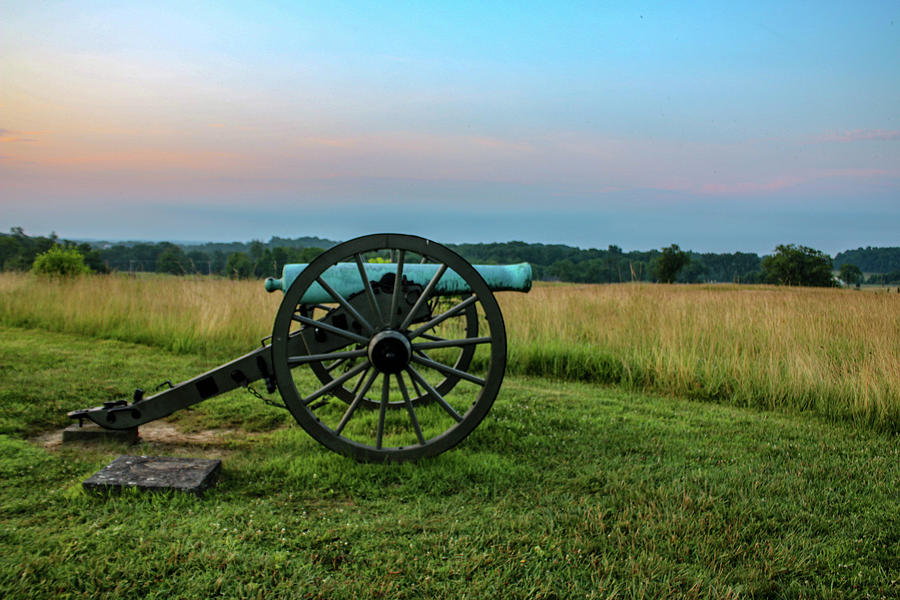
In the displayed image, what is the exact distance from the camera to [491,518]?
3.33 m

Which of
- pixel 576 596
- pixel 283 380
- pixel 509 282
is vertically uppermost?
pixel 509 282

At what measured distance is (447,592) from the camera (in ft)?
8.73

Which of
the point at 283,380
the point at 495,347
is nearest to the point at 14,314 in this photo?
the point at 283,380

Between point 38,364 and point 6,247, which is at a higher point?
point 6,247

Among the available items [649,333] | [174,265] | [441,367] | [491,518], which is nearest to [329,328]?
[441,367]

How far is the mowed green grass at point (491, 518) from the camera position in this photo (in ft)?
9.02

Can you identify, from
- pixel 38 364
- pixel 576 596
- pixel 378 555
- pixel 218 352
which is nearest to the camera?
pixel 576 596

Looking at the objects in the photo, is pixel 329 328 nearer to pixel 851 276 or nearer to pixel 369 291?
pixel 369 291

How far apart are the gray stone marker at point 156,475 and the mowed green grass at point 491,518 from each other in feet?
0.31

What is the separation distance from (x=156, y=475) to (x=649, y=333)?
6392 millimetres

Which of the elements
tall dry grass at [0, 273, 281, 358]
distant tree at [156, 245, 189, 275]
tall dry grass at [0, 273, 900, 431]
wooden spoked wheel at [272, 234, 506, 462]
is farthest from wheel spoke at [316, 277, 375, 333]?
distant tree at [156, 245, 189, 275]

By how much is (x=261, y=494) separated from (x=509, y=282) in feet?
7.38

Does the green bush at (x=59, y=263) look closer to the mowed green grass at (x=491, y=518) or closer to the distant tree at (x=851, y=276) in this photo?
the mowed green grass at (x=491, y=518)

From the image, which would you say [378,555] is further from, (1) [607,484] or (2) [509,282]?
(2) [509,282]
